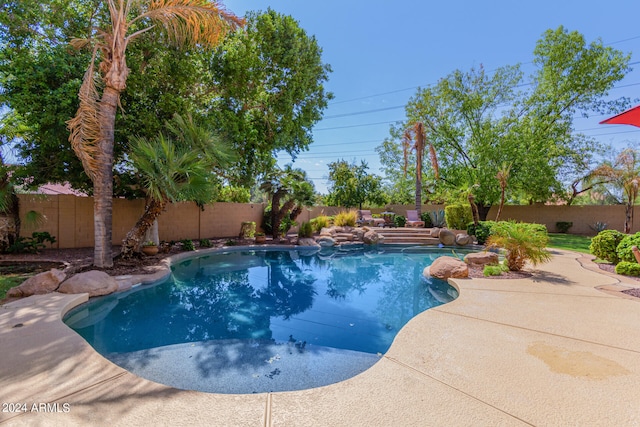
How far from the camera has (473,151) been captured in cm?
1773

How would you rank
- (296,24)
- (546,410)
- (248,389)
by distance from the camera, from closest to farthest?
(546,410)
(248,389)
(296,24)

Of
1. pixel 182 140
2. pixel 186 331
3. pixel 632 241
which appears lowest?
pixel 186 331

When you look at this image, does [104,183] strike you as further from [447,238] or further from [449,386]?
[447,238]

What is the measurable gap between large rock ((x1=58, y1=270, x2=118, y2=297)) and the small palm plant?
8334mm

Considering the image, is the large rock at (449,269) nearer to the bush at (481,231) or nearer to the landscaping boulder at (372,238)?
the bush at (481,231)

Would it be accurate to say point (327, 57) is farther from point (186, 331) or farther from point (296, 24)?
point (186, 331)

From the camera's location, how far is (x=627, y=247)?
6.61 meters

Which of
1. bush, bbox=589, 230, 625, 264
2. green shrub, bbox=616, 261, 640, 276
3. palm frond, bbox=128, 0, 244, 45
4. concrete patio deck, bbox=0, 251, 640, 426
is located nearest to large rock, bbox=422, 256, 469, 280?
concrete patio deck, bbox=0, 251, 640, 426

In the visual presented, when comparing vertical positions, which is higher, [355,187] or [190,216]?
[355,187]

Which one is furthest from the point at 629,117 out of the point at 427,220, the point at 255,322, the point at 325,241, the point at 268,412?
the point at 427,220

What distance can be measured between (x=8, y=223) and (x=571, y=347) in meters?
12.8

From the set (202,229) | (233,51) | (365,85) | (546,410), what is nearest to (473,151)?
(365,85)

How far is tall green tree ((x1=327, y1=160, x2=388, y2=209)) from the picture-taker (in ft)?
68.0

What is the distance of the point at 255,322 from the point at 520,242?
6.00m
